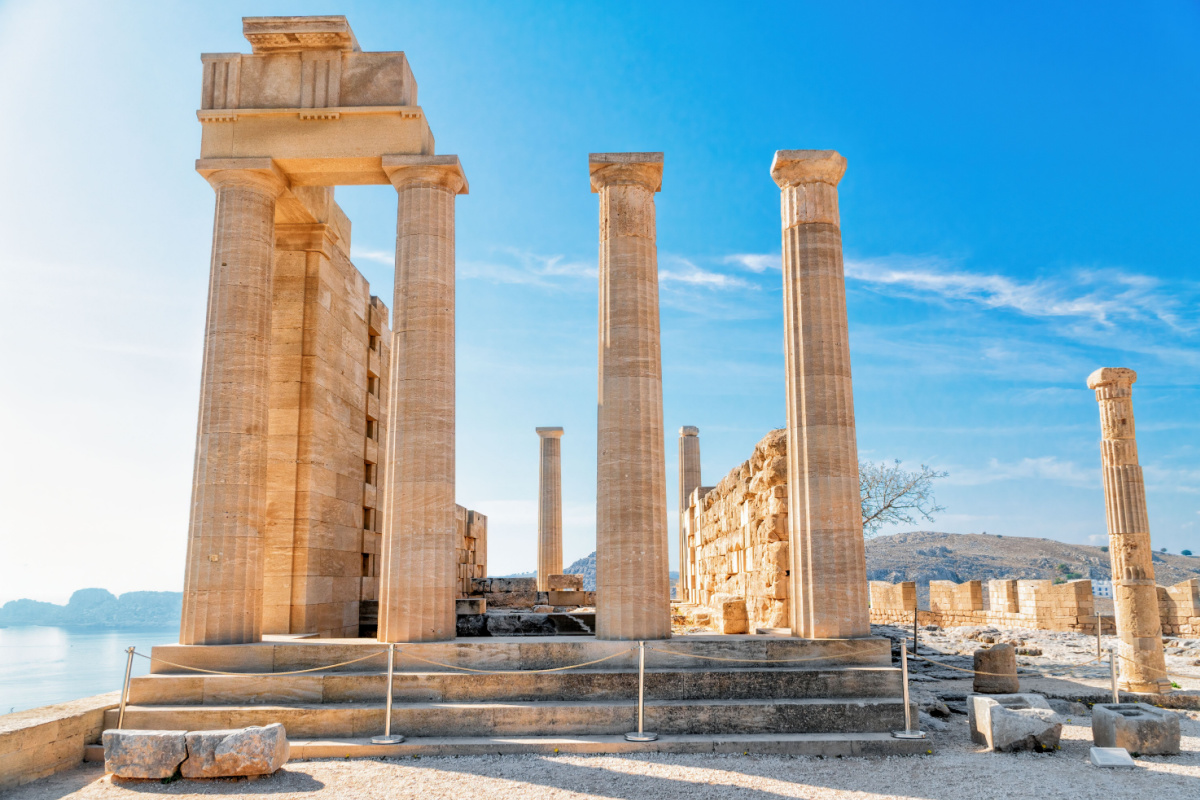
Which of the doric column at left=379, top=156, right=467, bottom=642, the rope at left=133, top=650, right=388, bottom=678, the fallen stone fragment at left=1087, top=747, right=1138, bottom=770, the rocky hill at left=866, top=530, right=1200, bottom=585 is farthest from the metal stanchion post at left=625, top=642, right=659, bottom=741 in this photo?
the rocky hill at left=866, top=530, right=1200, bottom=585

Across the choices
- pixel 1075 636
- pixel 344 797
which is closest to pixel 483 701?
pixel 344 797

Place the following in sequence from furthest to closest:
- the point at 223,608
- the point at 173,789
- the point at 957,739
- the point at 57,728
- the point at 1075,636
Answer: the point at 1075,636 < the point at 223,608 < the point at 957,739 < the point at 57,728 < the point at 173,789

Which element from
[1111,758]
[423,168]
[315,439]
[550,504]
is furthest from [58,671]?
[1111,758]

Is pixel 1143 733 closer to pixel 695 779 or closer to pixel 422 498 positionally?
pixel 695 779

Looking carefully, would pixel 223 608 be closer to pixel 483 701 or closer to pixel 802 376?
pixel 483 701

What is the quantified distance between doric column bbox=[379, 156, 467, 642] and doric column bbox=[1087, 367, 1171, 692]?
1329 cm

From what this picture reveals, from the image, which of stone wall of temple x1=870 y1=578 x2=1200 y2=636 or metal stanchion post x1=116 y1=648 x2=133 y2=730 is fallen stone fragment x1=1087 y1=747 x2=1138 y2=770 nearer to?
metal stanchion post x1=116 y1=648 x2=133 y2=730

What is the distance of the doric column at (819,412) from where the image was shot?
1301 cm

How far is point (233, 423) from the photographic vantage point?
13.4m

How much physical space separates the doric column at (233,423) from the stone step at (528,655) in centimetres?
57

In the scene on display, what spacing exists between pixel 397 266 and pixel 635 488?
556 cm

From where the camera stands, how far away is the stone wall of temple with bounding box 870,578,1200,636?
77.3ft

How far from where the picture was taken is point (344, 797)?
874 cm

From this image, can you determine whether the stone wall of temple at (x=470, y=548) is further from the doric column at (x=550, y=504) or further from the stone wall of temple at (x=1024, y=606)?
the stone wall of temple at (x=1024, y=606)
